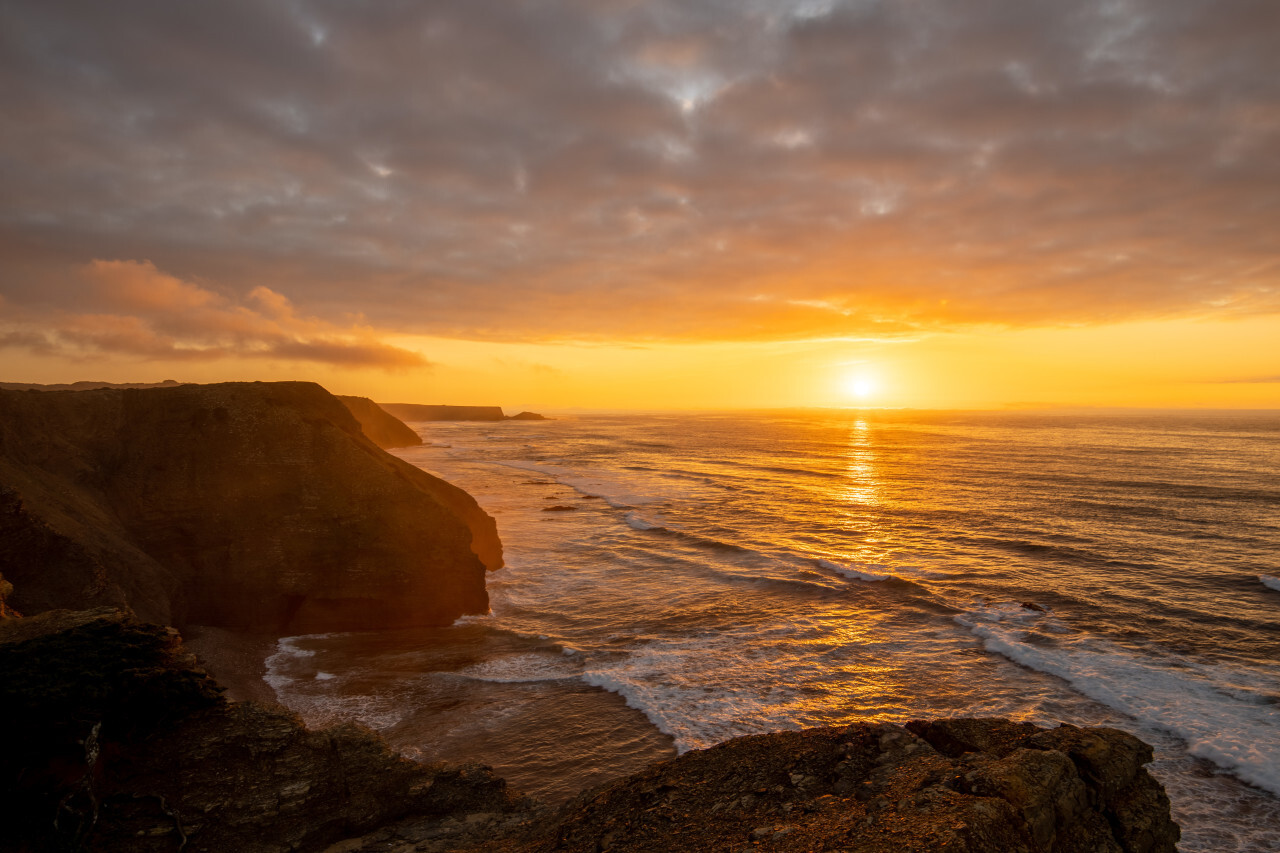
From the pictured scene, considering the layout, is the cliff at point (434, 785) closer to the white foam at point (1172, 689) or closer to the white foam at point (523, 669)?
the white foam at point (523, 669)

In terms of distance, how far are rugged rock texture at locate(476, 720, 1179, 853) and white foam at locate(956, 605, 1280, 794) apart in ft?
27.0

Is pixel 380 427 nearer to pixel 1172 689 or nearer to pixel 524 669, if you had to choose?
pixel 524 669

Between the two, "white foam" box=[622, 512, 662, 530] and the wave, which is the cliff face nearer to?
the wave

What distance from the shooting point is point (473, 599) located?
65.9 feet

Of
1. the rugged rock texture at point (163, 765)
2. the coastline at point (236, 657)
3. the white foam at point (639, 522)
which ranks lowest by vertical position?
the white foam at point (639, 522)

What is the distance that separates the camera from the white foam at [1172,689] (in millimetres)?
12149

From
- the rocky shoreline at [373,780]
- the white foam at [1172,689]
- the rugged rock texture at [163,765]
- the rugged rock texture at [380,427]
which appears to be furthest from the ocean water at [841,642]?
the rugged rock texture at [380,427]

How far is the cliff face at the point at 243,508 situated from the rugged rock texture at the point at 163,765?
7.86 m

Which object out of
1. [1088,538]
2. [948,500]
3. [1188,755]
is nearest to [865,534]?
[1088,538]

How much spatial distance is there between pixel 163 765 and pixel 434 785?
3467mm

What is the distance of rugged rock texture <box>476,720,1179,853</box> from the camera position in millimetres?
5637

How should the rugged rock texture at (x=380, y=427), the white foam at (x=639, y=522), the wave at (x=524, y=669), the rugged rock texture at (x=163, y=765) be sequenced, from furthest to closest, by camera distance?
the rugged rock texture at (x=380, y=427) < the white foam at (x=639, y=522) < the wave at (x=524, y=669) < the rugged rock texture at (x=163, y=765)

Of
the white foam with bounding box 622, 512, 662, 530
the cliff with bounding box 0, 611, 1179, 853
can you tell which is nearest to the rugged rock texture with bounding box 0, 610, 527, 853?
the cliff with bounding box 0, 611, 1179, 853

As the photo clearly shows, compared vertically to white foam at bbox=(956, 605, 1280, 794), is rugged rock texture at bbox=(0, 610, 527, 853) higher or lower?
higher
